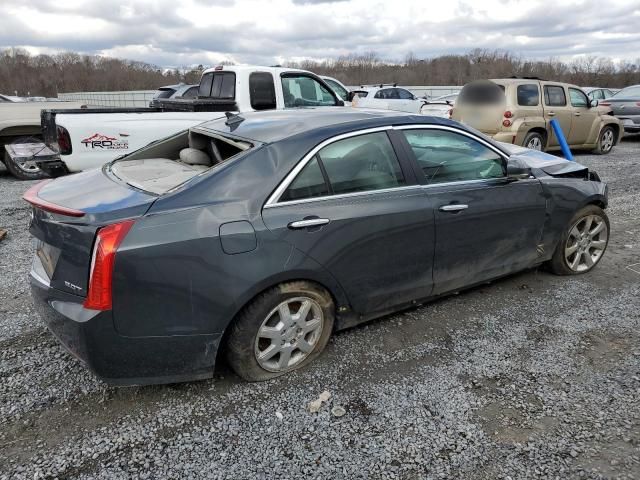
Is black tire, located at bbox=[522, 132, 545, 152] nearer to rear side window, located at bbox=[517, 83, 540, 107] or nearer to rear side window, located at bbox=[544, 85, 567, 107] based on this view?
rear side window, located at bbox=[517, 83, 540, 107]

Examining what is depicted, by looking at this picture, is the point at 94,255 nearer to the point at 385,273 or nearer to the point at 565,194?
the point at 385,273

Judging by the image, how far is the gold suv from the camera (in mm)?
9750

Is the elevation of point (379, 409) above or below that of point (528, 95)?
below

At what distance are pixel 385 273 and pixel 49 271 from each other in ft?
6.57

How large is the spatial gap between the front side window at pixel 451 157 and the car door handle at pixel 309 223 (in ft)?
3.13

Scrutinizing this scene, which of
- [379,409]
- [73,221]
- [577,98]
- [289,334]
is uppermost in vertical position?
[577,98]

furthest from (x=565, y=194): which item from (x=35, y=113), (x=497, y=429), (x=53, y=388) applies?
(x=35, y=113)

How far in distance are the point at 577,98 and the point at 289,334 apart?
36.2ft

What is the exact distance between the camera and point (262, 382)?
2.92 metres

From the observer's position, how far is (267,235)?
263cm

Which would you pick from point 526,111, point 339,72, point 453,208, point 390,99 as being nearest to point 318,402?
point 453,208

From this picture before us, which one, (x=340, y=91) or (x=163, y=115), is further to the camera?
(x=340, y=91)

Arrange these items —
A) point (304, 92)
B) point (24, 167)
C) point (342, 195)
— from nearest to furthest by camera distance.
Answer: point (342, 195) < point (304, 92) < point (24, 167)

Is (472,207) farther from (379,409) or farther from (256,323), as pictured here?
(256,323)
